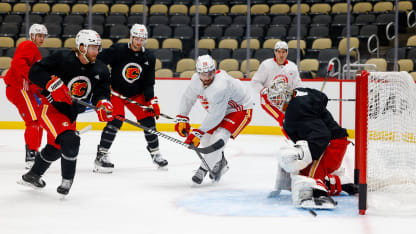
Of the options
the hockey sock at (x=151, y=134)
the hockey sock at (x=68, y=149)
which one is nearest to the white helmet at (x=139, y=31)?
the hockey sock at (x=151, y=134)

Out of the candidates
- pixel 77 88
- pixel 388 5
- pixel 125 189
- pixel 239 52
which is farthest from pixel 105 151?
pixel 388 5

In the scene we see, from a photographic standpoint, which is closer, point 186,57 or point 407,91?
point 407,91

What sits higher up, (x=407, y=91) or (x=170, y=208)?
(x=407, y=91)

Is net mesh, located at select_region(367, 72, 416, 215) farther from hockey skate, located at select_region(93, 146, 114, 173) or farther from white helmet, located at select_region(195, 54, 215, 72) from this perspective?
hockey skate, located at select_region(93, 146, 114, 173)

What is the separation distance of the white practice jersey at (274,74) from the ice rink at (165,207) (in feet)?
3.32

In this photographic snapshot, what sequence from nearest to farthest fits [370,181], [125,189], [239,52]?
[370,181] → [125,189] → [239,52]

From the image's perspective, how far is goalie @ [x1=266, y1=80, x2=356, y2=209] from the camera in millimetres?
2838

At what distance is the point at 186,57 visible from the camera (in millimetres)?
8594

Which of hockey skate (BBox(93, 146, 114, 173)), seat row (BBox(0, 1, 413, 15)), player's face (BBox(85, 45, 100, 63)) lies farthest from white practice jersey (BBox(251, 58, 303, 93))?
seat row (BBox(0, 1, 413, 15))

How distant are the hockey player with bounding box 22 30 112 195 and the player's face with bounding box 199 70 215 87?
0.61 meters

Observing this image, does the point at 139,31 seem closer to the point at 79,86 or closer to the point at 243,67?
the point at 79,86

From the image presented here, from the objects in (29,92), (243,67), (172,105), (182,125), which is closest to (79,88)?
(182,125)

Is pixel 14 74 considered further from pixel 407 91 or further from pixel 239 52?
pixel 239 52

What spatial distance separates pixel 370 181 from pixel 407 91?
59cm
